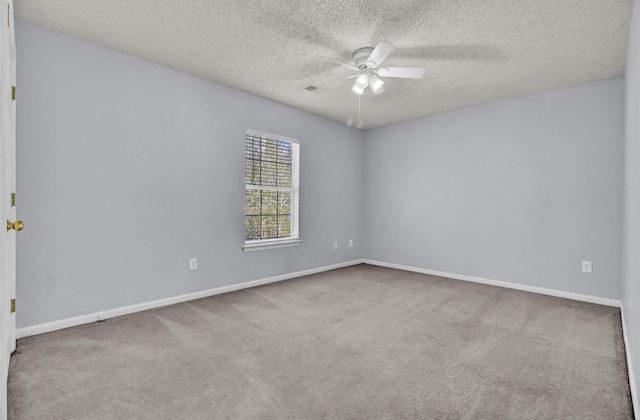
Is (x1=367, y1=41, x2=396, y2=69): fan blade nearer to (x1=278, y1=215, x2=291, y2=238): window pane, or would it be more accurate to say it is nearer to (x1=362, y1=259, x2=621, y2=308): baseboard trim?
Result: (x1=278, y1=215, x2=291, y2=238): window pane

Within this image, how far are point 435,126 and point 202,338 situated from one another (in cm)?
426

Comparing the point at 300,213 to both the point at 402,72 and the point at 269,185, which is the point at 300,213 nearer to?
the point at 269,185

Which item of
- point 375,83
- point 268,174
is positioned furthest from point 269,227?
point 375,83

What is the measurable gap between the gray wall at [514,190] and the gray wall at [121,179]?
228 cm

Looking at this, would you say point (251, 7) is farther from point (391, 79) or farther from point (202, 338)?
point (202, 338)

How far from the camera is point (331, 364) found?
6.89 ft

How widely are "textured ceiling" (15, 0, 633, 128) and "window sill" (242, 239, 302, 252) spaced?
195 centimetres

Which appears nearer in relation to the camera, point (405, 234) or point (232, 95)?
point (232, 95)

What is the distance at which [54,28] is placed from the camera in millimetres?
2566

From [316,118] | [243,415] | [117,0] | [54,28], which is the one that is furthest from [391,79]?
[243,415]

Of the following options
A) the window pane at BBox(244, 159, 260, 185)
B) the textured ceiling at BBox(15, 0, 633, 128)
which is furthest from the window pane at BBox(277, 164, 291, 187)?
the textured ceiling at BBox(15, 0, 633, 128)

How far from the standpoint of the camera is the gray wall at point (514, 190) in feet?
11.4

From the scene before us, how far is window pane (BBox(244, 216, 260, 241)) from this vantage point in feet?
13.3

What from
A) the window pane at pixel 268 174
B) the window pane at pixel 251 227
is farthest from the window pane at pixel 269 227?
the window pane at pixel 268 174
